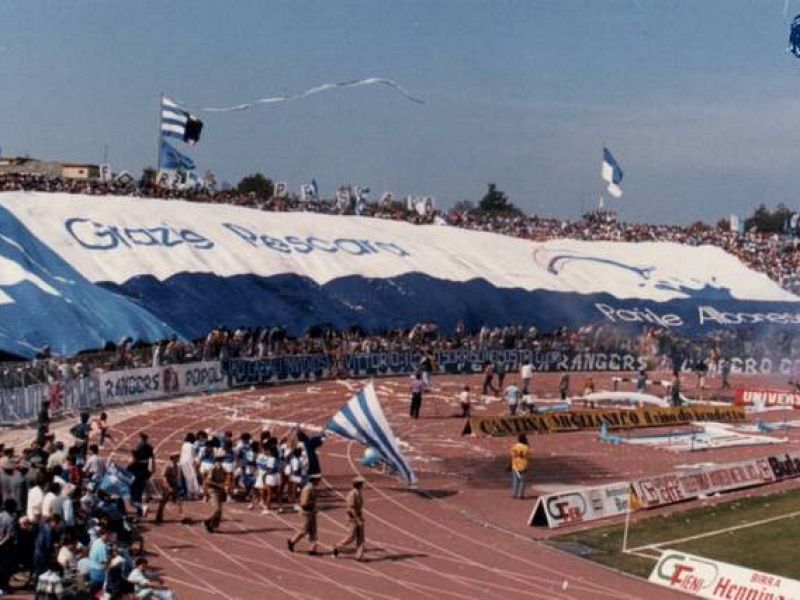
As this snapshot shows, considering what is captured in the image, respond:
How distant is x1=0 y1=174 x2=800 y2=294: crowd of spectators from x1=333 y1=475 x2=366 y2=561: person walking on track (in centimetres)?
3325

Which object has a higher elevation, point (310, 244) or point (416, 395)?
point (310, 244)

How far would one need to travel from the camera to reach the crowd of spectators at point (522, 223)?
5459cm

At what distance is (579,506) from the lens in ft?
78.1

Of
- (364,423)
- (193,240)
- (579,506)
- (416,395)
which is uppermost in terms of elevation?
(193,240)

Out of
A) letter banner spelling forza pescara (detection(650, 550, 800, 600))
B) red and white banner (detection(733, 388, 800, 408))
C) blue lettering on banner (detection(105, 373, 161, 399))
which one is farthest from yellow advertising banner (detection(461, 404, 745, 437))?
letter banner spelling forza pescara (detection(650, 550, 800, 600))

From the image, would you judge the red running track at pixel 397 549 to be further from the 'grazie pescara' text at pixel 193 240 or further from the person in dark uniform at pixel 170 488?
the 'grazie pescara' text at pixel 193 240

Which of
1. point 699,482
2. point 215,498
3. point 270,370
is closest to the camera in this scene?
point 215,498

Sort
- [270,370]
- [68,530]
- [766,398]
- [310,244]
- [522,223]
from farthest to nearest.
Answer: [522,223] < [310,244] < [270,370] < [766,398] < [68,530]

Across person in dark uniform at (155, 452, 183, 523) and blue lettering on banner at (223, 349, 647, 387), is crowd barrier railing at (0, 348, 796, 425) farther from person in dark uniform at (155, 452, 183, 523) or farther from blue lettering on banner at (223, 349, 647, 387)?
person in dark uniform at (155, 452, 183, 523)

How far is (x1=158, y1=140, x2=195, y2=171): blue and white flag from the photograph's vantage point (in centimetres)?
5469

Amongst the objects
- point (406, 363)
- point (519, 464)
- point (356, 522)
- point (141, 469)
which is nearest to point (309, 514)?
point (356, 522)

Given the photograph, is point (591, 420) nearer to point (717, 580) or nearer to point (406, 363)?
point (406, 363)

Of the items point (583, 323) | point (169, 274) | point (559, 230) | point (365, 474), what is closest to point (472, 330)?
point (583, 323)

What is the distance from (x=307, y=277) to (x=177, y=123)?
845 centimetres
